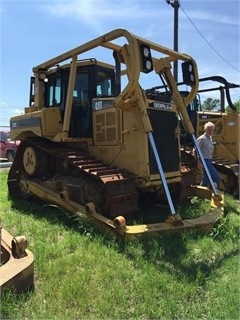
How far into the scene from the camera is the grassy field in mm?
3689

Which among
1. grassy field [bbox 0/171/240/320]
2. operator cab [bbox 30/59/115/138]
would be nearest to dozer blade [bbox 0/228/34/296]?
grassy field [bbox 0/171/240/320]

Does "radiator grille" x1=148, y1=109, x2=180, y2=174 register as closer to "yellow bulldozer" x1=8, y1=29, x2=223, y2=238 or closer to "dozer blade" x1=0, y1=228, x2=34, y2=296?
"yellow bulldozer" x1=8, y1=29, x2=223, y2=238

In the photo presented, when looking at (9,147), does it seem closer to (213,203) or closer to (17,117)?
(17,117)

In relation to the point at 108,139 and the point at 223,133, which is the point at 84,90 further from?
the point at 223,133

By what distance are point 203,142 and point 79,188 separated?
288 centimetres

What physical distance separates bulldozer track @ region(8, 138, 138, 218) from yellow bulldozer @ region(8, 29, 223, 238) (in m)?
0.02

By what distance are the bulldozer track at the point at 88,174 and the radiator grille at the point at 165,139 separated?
0.61 m

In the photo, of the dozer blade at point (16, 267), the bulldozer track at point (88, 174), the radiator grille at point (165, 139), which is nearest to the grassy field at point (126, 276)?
the dozer blade at point (16, 267)

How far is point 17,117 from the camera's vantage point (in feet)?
28.9

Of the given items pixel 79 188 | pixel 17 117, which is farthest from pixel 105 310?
pixel 17 117

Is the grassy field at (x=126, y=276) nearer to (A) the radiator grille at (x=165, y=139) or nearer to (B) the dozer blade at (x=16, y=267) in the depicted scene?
(B) the dozer blade at (x=16, y=267)

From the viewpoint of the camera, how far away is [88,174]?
6.62 meters

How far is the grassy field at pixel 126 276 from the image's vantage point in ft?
12.1

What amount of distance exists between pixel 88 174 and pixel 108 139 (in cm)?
92
